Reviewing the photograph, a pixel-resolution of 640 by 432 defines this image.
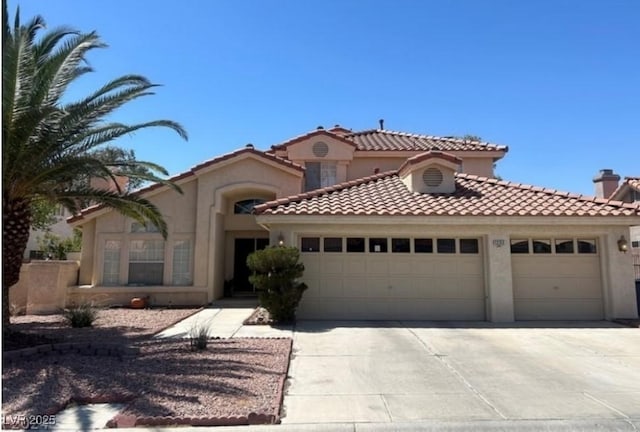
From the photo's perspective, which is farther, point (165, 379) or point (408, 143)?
point (408, 143)

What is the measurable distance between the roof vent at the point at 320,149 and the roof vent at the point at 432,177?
222 inches

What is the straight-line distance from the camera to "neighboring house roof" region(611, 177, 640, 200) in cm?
2298

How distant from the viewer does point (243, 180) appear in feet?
56.7

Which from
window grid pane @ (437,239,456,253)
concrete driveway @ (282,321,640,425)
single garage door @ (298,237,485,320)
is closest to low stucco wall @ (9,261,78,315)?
single garage door @ (298,237,485,320)

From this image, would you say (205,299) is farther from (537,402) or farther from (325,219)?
(537,402)

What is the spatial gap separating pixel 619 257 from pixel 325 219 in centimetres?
893

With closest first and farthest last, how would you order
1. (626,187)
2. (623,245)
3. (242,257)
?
1. (623,245)
2. (242,257)
3. (626,187)

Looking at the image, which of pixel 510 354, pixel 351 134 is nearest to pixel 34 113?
pixel 510 354

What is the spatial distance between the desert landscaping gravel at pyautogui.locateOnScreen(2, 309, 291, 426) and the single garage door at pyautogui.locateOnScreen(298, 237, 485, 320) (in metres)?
3.65

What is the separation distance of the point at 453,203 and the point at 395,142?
27.3ft

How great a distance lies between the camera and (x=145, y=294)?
16.3 meters

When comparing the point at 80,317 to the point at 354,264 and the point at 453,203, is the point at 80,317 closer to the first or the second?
the point at 354,264

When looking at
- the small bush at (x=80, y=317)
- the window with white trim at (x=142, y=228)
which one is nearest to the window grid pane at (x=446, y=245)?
the small bush at (x=80, y=317)

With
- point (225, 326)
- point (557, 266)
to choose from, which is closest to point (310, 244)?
point (225, 326)
